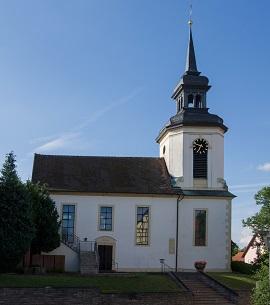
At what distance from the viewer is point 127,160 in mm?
41594

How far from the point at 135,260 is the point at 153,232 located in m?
2.37

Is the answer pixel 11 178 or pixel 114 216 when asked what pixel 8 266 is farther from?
pixel 114 216

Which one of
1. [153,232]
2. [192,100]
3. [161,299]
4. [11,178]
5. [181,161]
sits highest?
[192,100]

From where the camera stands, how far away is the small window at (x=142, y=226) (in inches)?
1464

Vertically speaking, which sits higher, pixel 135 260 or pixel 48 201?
pixel 48 201

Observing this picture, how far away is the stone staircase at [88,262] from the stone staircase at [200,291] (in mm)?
5164

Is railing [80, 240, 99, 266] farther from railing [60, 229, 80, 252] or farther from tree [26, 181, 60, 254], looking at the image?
tree [26, 181, 60, 254]

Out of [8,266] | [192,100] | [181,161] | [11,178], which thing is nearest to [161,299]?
[8,266]

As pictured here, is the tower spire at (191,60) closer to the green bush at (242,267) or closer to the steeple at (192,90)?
the steeple at (192,90)

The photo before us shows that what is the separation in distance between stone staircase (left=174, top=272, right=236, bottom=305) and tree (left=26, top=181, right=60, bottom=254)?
8370 millimetres

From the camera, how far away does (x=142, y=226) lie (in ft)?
123

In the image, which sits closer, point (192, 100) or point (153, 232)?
point (153, 232)

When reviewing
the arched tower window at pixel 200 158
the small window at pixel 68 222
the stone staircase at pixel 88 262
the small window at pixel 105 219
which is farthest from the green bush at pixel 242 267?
the small window at pixel 68 222

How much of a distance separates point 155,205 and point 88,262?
23.6 ft
